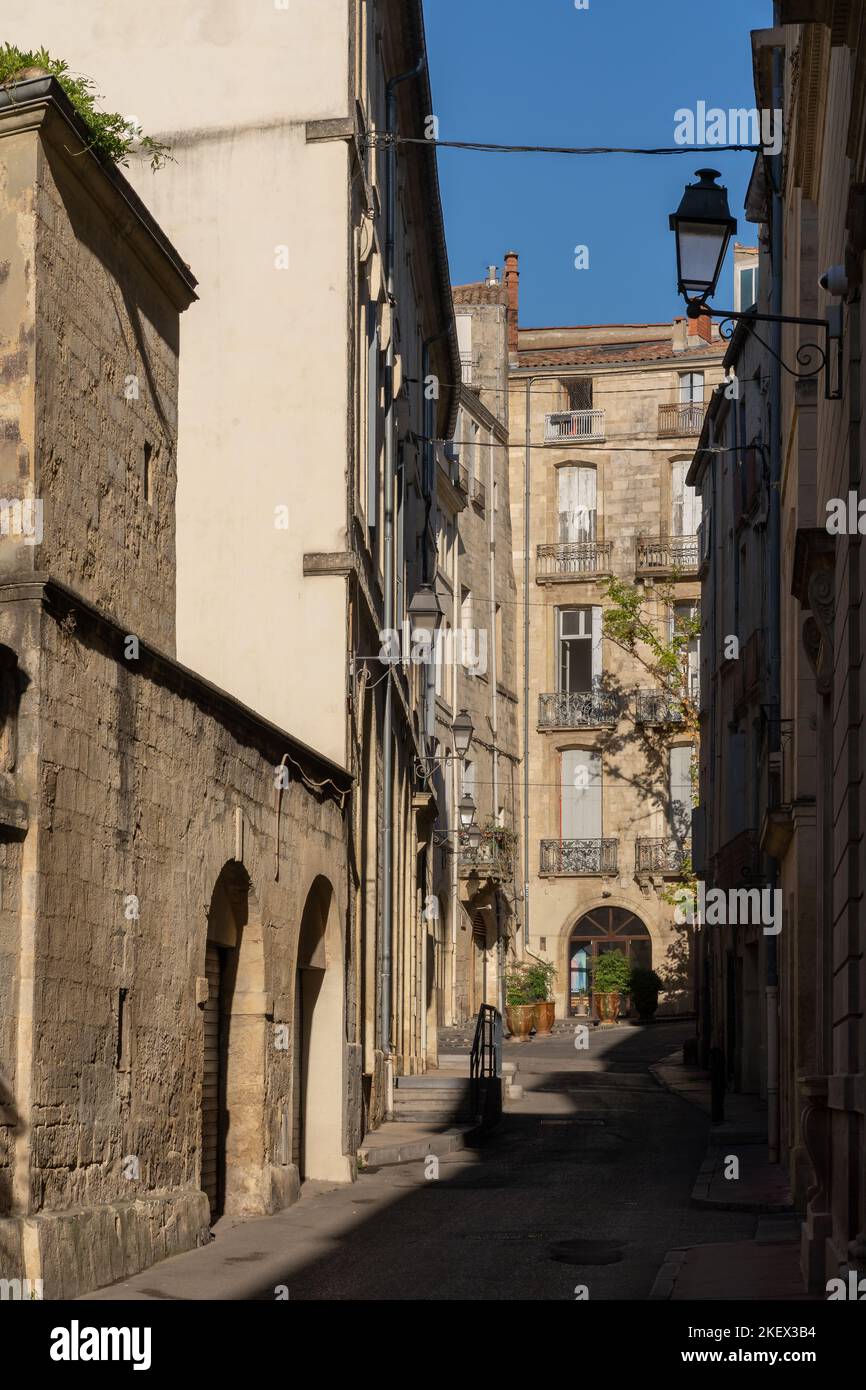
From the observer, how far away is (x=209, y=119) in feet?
62.4

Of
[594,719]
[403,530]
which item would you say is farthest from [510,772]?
[403,530]

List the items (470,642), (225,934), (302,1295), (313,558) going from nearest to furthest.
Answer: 1. (302,1295)
2. (225,934)
3. (313,558)
4. (470,642)

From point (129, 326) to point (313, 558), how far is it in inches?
236

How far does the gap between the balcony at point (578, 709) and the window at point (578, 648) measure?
26 cm

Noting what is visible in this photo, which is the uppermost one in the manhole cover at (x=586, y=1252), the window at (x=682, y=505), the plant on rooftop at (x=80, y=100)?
the window at (x=682, y=505)

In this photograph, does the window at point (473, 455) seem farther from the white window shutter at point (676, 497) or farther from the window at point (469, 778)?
the window at point (469, 778)

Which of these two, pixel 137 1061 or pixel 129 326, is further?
pixel 129 326

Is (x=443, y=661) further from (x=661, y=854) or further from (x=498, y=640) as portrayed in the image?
(x=661, y=854)

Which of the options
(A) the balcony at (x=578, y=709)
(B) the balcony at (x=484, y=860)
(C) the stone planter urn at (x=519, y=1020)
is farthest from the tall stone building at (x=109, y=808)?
(A) the balcony at (x=578, y=709)

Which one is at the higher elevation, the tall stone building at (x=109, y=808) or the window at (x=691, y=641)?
the window at (x=691, y=641)

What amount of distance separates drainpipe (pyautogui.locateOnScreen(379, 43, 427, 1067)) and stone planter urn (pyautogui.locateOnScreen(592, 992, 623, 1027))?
19.0m

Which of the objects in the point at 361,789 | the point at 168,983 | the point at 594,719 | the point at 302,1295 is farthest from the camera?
the point at 594,719

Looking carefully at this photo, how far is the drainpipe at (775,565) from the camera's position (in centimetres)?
1806

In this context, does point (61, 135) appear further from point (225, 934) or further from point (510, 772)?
point (510, 772)
